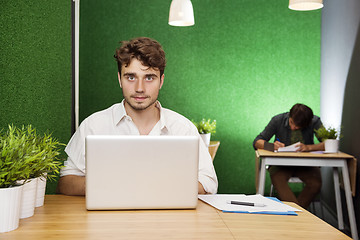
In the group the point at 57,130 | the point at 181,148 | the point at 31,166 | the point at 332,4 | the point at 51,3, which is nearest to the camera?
the point at 31,166

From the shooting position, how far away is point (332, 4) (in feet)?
15.6

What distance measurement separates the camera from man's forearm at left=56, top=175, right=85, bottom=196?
1581 millimetres

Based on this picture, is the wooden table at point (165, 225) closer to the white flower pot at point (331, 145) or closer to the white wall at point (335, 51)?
the white flower pot at point (331, 145)

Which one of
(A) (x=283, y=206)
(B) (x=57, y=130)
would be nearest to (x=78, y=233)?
(A) (x=283, y=206)

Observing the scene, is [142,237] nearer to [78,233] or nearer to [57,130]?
[78,233]

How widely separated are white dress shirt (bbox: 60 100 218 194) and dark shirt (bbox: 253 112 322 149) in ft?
7.55

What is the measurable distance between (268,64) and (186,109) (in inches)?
49.9

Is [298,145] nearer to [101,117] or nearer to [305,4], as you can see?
[305,4]

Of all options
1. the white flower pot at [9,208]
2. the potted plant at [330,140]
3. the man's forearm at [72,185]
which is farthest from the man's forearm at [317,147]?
the white flower pot at [9,208]

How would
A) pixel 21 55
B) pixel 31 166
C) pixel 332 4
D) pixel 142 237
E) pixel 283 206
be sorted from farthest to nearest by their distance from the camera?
pixel 332 4 < pixel 21 55 < pixel 283 206 < pixel 31 166 < pixel 142 237

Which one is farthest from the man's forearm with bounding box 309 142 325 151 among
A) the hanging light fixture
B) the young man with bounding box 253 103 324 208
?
the hanging light fixture

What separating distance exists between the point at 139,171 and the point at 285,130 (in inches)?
125

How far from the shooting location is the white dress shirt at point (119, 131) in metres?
1.77

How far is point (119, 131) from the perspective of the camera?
6.50 ft
